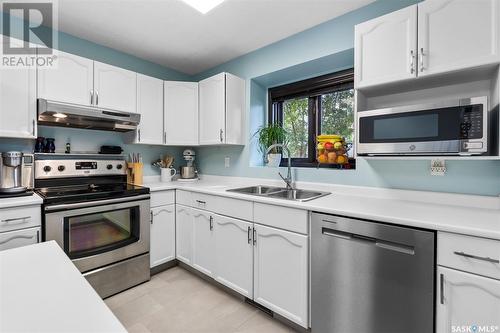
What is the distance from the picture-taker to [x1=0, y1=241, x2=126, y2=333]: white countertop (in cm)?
50

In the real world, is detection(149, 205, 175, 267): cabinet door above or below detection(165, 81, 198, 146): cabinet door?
below

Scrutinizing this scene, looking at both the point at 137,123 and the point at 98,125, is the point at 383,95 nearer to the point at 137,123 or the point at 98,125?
the point at 137,123

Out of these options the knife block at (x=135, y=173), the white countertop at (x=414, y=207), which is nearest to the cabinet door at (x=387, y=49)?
the white countertop at (x=414, y=207)

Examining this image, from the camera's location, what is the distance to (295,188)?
7.31ft

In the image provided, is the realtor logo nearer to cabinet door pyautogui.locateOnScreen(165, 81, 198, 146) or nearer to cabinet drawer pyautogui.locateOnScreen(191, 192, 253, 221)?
cabinet door pyautogui.locateOnScreen(165, 81, 198, 146)

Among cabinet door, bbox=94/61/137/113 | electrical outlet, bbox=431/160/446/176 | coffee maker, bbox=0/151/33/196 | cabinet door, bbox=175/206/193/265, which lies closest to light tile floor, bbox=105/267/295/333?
cabinet door, bbox=175/206/193/265

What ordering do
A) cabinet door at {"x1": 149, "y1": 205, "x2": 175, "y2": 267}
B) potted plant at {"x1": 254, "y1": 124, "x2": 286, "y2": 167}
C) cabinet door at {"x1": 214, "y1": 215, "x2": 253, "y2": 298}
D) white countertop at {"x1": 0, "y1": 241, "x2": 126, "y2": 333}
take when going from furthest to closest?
potted plant at {"x1": 254, "y1": 124, "x2": 286, "y2": 167}
cabinet door at {"x1": 149, "y1": 205, "x2": 175, "y2": 267}
cabinet door at {"x1": 214, "y1": 215, "x2": 253, "y2": 298}
white countertop at {"x1": 0, "y1": 241, "x2": 126, "y2": 333}

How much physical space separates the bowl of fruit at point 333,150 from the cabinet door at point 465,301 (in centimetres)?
111

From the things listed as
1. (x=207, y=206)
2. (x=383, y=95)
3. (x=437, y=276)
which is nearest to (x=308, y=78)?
(x=383, y=95)

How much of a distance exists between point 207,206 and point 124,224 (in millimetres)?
742

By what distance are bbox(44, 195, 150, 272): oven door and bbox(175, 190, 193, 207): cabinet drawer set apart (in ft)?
1.05

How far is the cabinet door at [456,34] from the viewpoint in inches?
46.5

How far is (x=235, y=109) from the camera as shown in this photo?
260 centimetres

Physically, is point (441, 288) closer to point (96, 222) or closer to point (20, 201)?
point (96, 222)
